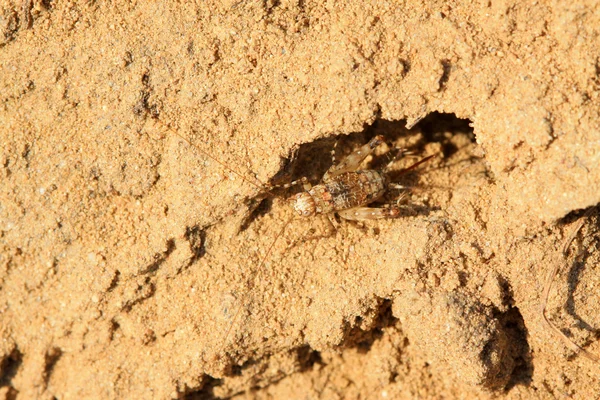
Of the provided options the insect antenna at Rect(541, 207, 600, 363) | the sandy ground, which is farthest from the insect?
the insect antenna at Rect(541, 207, 600, 363)

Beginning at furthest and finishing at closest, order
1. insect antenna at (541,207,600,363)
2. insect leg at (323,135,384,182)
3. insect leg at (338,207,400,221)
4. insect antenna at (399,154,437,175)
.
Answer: insect antenna at (399,154,437,175)
insect leg at (323,135,384,182)
insect leg at (338,207,400,221)
insect antenna at (541,207,600,363)

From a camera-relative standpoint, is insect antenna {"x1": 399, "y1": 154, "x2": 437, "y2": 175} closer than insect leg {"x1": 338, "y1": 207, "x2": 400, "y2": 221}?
No

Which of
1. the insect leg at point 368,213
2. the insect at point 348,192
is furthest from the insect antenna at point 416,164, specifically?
the insect leg at point 368,213

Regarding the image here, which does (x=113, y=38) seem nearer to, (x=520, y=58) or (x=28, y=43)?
(x=28, y=43)

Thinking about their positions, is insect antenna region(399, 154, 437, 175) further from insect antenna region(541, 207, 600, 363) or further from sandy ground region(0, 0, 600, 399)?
insect antenna region(541, 207, 600, 363)

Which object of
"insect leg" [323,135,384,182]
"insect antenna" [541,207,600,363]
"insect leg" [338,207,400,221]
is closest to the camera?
"insect antenna" [541,207,600,363]

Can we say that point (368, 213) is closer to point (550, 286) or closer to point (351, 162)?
point (351, 162)

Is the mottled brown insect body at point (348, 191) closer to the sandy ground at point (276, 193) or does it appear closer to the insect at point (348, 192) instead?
the insect at point (348, 192)
